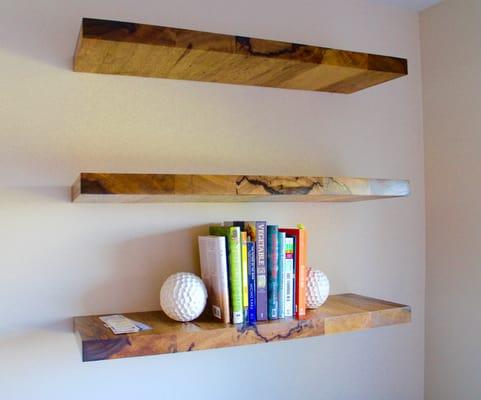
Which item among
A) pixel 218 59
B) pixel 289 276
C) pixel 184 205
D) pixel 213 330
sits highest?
pixel 218 59

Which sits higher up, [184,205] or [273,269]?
[184,205]

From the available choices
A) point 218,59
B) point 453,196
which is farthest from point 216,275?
point 453,196

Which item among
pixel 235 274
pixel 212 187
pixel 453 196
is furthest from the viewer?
pixel 453 196

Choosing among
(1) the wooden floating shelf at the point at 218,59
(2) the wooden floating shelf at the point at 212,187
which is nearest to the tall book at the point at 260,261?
(2) the wooden floating shelf at the point at 212,187

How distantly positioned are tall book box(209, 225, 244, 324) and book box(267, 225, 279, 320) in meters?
0.10

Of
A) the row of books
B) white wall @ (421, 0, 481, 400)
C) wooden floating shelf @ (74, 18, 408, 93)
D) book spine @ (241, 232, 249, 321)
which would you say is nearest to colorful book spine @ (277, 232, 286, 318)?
the row of books

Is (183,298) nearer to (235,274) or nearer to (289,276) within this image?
(235,274)

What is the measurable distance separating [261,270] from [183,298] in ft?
0.76

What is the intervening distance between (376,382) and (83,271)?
3.63 ft

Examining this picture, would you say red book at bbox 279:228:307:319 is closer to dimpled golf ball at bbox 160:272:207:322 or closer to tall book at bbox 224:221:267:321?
tall book at bbox 224:221:267:321

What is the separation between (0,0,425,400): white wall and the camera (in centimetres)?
142

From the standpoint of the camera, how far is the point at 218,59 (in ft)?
4.62

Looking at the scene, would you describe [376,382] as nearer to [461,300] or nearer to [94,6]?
[461,300]

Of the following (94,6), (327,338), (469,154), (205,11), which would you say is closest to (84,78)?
(94,6)
